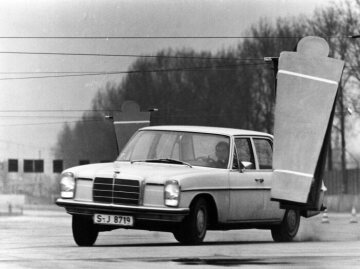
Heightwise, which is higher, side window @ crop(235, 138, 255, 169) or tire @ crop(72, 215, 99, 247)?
side window @ crop(235, 138, 255, 169)

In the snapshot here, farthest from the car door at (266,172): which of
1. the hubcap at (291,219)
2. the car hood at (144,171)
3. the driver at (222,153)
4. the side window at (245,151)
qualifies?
the car hood at (144,171)

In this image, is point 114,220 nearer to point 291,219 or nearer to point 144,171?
point 144,171

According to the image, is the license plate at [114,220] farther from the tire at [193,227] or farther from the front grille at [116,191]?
the tire at [193,227]

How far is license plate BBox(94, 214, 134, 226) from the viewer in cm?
1513

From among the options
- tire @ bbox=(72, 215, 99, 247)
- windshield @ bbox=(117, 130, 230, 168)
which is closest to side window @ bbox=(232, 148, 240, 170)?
windshield @ bbox=(117, 130, 230, 168)

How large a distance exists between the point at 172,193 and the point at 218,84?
2414 inches

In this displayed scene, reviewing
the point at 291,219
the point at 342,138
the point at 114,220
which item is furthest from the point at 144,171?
the point at 342,138

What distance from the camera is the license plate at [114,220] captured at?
1513 centimetres

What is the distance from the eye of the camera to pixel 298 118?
11688 millimetres

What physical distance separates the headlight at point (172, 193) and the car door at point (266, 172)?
242 cm

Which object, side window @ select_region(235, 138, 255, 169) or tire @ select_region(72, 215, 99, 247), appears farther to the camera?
side window @ select_region(235, 138, 255, 169)

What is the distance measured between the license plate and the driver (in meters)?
1.94

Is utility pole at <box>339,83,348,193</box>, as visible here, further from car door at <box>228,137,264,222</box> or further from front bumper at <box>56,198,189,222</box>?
front bumper at <box>56,198,189,222</box>

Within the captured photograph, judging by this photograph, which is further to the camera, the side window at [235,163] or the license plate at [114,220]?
the side window at [235,163]
